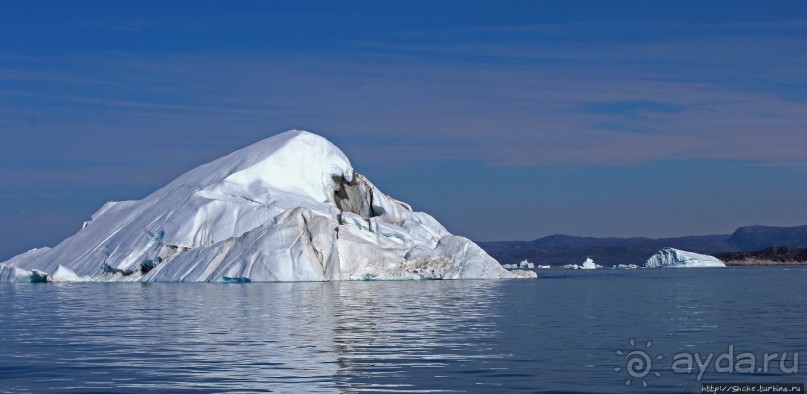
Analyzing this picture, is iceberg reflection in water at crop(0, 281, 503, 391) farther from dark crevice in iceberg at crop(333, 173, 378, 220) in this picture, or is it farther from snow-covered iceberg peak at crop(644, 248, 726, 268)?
snow-covered iceberg peak at crop(644, 248, 726, 268)

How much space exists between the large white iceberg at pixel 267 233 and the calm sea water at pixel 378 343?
18.0 meters

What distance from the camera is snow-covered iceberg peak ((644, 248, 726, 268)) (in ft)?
362

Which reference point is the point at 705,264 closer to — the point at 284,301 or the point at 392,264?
the point at 392,264

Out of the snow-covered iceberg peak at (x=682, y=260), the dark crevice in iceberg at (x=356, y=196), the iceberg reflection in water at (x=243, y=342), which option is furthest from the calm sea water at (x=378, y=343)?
the snow-covered iceberg peak at (x=682, y=260)

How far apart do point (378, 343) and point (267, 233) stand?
32.5 meters

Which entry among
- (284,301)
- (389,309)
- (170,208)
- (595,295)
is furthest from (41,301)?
(170,208)

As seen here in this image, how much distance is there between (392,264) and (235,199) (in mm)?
10287

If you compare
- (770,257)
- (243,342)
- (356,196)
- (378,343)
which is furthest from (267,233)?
(770,257)

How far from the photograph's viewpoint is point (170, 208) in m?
59.2

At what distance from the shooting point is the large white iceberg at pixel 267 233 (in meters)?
50.4

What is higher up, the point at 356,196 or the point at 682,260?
the point at 356,196

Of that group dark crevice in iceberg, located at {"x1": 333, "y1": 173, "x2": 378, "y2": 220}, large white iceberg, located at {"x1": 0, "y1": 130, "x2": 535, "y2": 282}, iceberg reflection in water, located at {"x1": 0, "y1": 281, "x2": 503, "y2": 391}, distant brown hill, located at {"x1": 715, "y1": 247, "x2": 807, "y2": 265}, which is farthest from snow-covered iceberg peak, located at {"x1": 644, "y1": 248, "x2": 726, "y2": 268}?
iceberg reflection in water, located at {"x1": 0, "y1": 281, "x2": 503, "y2": 391}

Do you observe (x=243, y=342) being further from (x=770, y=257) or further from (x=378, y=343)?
(x=770, y=257)

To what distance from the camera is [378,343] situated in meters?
18.2
